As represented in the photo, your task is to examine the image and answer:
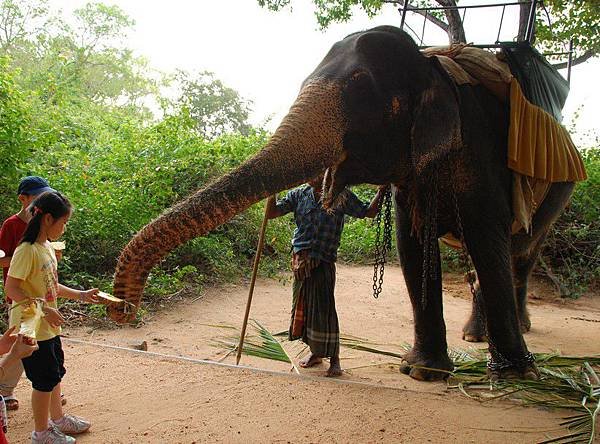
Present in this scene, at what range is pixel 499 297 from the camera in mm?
3887

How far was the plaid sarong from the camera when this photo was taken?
14.5 feet

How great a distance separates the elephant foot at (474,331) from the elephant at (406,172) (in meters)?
1.43

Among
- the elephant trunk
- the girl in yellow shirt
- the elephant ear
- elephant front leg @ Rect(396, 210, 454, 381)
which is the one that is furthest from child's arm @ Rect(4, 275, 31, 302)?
elephant front leg @ Rect(396, 210, 454, 381)

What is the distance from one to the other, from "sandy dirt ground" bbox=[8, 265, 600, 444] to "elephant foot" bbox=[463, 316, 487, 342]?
0.49 ft

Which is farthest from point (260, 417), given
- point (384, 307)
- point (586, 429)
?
point (384, 307)

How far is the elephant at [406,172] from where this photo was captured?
8.22ft

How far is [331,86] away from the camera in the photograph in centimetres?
316

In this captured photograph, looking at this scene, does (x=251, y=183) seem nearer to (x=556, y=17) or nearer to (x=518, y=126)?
(x=518, y=126)

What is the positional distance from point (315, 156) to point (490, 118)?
5.52 ft

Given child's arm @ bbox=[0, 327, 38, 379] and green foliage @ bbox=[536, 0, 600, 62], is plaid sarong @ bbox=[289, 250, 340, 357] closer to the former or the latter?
child's arm @ bbox=[0, 327, 38, 379]

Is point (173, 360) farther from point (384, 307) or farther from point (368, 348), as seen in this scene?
point (384, 307)

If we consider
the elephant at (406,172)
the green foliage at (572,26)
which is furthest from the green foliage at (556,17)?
the elephant at (406,172)

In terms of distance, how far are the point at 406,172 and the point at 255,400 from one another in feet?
5.69

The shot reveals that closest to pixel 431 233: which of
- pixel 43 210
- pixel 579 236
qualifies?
pixel 43 210
